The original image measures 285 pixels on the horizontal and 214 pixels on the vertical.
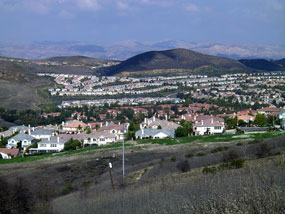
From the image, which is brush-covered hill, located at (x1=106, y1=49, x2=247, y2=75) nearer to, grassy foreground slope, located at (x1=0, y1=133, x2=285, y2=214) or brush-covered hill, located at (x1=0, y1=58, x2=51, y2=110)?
brush-covered hill, located at (x1=0, y1=58, x2=51, y2=110)

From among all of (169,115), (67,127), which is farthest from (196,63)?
(67,127)

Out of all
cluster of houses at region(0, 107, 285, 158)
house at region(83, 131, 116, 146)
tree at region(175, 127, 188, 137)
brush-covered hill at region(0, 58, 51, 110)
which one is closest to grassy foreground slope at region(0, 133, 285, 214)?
tree at region(175, 127, 188, 137)

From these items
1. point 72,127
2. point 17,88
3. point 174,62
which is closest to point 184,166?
point 72,127

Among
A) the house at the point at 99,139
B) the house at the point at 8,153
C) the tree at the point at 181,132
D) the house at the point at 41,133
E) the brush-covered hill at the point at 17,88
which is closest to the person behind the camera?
the house at the point at 8,153

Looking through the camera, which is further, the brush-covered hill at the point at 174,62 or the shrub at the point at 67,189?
the brush-covered hill at the point at 174,62

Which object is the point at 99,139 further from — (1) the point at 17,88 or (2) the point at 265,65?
(2) the point at 265,65

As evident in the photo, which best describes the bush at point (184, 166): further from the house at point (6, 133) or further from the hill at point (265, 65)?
the hill at point (265, 65)

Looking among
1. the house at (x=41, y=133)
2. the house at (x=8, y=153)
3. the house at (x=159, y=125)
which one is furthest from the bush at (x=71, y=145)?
the house at (x=159, y=125)

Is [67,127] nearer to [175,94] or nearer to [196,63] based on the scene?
[175,94]
